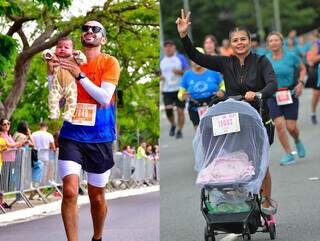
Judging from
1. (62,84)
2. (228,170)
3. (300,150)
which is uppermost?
A: (62,84)

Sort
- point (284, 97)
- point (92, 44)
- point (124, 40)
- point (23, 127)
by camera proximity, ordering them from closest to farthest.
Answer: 1. point (92, 44)
2. point (124, 40)
3. point (23, 127)
4. point (284, 97)

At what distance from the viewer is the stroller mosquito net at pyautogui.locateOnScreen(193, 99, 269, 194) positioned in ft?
26.5

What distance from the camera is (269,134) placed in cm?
881

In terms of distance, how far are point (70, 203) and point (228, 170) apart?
142 centimetres

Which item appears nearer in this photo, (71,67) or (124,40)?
(71,67)

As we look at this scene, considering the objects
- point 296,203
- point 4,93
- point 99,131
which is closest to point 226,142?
point 99,131

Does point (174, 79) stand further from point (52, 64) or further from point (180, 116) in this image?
point (52, 64)

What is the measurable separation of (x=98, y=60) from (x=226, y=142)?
59.5 inches

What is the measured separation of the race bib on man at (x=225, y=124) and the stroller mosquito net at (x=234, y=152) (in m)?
0.04

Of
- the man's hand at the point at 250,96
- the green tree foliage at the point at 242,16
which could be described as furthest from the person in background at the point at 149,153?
the green tree foliage at the point at 242,16

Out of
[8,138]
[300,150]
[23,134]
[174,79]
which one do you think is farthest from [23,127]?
[174,79]

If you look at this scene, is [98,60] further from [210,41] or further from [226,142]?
[210,41]

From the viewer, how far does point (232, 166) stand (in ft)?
26.8

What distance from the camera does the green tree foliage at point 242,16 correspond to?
8625cm
